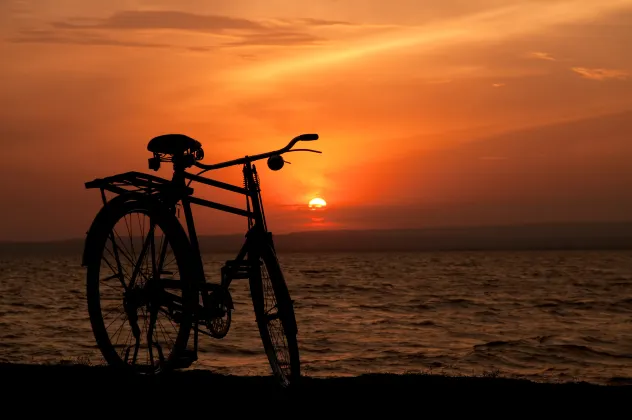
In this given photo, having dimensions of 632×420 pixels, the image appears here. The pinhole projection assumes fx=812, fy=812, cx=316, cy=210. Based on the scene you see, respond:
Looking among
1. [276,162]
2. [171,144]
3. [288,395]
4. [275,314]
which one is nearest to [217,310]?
[275,314]

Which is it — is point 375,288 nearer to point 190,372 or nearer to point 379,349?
point 379,349

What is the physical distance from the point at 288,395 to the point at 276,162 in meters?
1.97

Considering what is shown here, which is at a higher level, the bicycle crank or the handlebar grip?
the handlebar grip

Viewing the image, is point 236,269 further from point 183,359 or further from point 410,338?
point 410,338

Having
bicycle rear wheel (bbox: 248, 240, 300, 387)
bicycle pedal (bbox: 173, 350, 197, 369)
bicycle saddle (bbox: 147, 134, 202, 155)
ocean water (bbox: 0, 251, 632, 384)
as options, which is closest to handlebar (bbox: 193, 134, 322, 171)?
bicycle saddle (bbox: 147, 134, 202, 155)

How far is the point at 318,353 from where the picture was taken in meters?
18.1

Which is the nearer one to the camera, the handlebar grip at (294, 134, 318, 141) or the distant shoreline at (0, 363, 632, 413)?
the distant shoreline at (0, 363, 632, 413)

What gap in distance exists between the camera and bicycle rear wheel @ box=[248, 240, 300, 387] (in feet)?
22.4

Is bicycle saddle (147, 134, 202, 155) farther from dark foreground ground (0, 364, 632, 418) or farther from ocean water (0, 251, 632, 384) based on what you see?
ocean water (0, 251, 632, 384)

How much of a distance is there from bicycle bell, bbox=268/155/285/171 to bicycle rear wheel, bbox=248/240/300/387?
2.20 feet

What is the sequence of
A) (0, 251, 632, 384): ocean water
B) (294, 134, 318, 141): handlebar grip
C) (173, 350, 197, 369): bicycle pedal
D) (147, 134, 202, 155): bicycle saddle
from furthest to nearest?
1. (0, 251, 632, 384): ocean water
2. (147, 134, 202, 155): bicycle saddle
3. (173, 350, 197, 369): bicycle pedal
4. (294, 134, 318, 141): handlebar grip

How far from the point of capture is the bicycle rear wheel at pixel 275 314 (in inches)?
268

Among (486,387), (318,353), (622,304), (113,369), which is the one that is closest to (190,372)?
(113,369)

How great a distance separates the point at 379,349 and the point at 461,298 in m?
22.9
